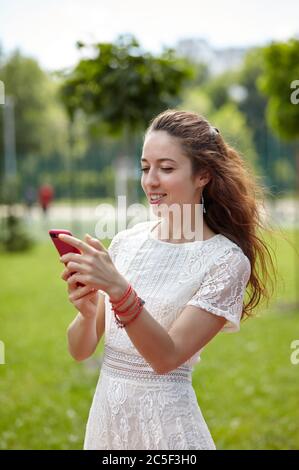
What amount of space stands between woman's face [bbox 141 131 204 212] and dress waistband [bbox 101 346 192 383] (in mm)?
466

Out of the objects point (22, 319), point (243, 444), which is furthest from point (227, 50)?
point (243, 444)

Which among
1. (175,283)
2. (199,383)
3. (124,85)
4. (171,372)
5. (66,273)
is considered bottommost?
(199,383)

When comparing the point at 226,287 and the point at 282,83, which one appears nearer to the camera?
the point at 226,287

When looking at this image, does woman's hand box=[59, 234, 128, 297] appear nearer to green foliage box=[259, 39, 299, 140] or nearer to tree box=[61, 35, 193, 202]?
tree box=[61, 35, 193, 202]

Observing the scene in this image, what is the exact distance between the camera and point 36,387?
6.42 meters

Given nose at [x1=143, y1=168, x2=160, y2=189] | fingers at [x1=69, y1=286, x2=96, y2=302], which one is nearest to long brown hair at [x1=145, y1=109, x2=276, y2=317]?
nose at [x1=143, y1=168, x2=160, y2=189]

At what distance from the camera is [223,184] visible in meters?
2.39

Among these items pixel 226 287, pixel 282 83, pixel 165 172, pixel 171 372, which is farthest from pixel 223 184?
pixel 282 83

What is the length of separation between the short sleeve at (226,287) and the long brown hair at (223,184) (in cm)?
14

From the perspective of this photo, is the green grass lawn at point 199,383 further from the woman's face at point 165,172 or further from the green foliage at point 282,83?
the green foliage at point 282,83

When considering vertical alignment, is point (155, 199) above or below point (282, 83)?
below

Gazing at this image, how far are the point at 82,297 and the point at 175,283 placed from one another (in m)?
0.31

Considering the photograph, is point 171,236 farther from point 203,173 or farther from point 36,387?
point 36,387

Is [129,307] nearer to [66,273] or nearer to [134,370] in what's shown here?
[66,273]
